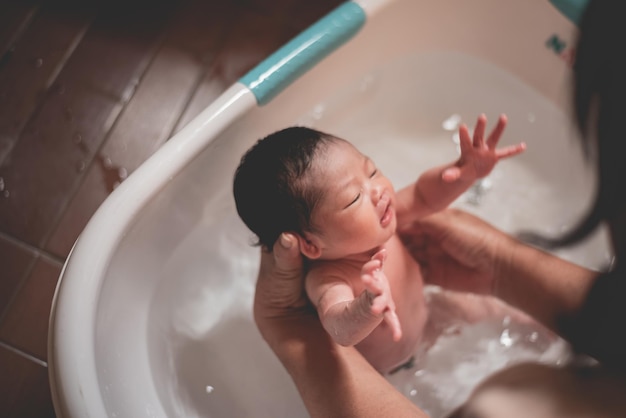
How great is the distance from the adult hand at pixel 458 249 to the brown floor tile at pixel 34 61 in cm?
95

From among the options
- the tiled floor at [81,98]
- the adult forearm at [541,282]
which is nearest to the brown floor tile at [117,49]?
the tiled floor at [81,98]

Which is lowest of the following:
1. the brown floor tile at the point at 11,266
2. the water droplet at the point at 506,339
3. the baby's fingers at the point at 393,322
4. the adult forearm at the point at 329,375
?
the water droplet at the point at 506,339

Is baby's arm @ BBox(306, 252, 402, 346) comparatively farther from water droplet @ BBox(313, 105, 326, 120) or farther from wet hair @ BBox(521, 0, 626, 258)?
water droplet @ BBox(313, 105, 326, 120)

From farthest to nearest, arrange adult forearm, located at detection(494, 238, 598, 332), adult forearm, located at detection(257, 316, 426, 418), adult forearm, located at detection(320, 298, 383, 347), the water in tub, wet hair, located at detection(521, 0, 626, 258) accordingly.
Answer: the water in tub, adult forearm, located at detection(494, 238, 598, 332), adult forearm, located at detection(257, 316, 426, 418), adult forearm, located at detection(320, 298, 383, 347), wet hair, located at detection(521, 0, 626, 258)

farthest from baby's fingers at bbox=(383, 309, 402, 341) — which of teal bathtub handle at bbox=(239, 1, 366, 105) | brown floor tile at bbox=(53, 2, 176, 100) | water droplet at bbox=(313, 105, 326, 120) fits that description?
brown floor tile at bbox=(53, 2, 176, 100)

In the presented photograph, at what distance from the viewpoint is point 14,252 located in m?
1.29

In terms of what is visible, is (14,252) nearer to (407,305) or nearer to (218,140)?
(218,140)

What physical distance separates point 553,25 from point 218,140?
29.2 inches

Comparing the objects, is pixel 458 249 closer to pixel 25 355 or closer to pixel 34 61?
pixel 25 355

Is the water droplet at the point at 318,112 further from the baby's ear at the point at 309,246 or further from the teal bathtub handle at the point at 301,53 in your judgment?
the baby's ear at the point at 309,246

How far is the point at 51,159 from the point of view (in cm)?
138

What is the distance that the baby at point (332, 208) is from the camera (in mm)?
809

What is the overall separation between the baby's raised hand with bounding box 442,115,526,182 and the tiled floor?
734 millimetres

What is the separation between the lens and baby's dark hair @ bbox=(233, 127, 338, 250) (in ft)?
2.66
